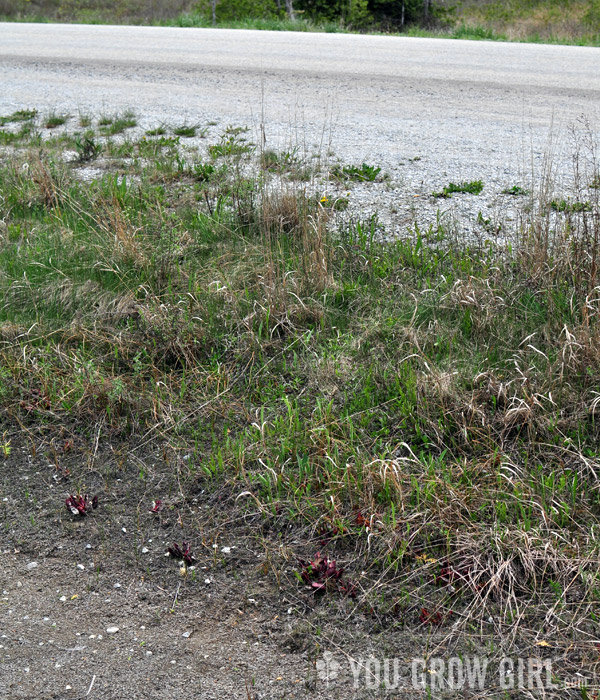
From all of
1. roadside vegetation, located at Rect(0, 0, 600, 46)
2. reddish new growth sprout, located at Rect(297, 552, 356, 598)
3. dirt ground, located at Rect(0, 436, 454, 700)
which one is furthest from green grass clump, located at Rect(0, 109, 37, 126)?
roadside vegetation, located at Rect(0, 0, 600, 46)

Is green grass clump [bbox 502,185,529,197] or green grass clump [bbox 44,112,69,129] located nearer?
green grass clump [bbox 502,185,529,197]

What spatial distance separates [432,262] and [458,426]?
1602mm

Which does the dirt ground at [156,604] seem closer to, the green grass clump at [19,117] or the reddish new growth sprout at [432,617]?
the reddish new growth sprout at [432,617]

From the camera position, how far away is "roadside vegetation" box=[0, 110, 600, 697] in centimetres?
276

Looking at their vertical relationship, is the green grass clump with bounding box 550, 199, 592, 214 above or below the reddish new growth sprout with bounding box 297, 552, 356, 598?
above

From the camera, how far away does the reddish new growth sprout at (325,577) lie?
272cm

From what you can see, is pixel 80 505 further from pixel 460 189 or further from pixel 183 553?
pixel 460 189

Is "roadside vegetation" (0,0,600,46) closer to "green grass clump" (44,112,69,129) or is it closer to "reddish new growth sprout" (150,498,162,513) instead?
"green grass clump" (44,112,69,129)

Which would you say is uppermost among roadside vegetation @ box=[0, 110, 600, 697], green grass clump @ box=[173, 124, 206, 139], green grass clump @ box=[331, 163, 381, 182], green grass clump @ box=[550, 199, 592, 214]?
green grass clump @ box=[173, 124, 206, 139]

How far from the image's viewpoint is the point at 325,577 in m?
2.76

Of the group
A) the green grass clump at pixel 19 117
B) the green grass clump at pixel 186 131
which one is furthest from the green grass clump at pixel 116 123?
the green grass clump at pixel 19 117

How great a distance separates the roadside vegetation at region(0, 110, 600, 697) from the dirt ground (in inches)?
2.6

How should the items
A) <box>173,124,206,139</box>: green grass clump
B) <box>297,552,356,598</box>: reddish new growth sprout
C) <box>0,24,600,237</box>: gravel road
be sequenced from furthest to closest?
<box>173,124,206,139</box>: green grass clump
<box>0,24,600,237</box>: gravel road
<box>297,552,356,598</box>: reddish new growth sprout

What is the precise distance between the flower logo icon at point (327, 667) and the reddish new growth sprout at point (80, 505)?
4.49 feet
